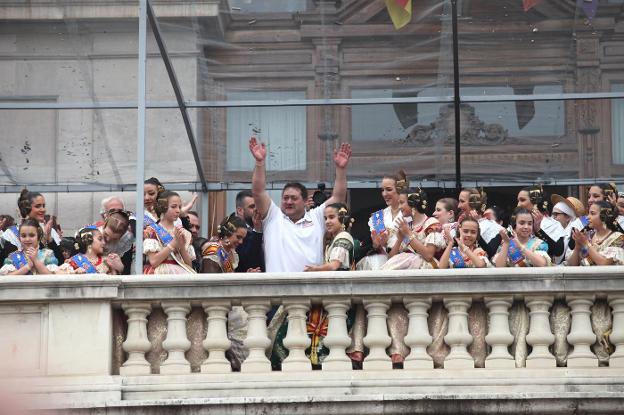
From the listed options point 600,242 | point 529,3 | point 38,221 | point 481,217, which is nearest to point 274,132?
point 529,3

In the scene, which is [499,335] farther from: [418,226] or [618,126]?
[618,126]

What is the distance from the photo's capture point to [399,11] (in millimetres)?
13875

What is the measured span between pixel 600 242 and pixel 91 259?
11.6ft

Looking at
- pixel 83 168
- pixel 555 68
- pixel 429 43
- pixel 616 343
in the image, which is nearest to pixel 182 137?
pixel 83 168

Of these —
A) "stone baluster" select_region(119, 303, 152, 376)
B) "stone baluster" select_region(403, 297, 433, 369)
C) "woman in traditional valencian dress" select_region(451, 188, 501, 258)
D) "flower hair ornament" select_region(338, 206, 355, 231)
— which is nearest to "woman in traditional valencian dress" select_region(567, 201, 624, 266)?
"woman in traditional valencian dress" select_region(451, 188, 501, 258)


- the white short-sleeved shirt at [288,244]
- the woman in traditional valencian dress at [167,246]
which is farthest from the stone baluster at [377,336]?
the woman in traditional valencian dress at [167,246]

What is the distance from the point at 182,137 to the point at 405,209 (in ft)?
14.3

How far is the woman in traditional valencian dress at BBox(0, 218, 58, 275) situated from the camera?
9.84 metres

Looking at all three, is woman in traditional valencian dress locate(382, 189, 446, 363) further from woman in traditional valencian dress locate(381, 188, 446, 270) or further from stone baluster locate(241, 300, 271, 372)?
stone baluster locate(241, 300, 271, 372)

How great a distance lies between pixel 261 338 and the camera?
362 inches

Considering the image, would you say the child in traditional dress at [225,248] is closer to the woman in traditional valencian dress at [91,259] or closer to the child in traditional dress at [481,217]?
the woman in traditional valencian dress at [91,259]

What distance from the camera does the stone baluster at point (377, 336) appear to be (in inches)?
361

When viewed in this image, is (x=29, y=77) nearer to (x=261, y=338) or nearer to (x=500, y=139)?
(x=500, y=139)

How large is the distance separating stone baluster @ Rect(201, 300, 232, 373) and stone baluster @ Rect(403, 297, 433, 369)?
3.80ft
